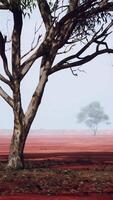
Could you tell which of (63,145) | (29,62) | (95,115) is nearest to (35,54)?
(29,62)

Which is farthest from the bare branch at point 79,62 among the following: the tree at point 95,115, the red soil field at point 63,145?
the tree at point 95,115

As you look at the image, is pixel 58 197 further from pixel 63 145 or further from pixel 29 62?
pixel 63 145

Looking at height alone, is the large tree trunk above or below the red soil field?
above

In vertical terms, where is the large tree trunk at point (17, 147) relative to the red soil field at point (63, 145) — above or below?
above

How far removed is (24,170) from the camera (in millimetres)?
20422

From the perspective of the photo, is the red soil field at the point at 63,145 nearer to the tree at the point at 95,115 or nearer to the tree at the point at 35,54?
the tree at the point at 35,54

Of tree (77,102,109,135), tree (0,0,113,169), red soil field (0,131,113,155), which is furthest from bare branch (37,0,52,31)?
tree (77,102,109,135)

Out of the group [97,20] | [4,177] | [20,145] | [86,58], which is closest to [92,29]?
[97,20]

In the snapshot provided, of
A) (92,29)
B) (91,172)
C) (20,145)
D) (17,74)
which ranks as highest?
(92,29)

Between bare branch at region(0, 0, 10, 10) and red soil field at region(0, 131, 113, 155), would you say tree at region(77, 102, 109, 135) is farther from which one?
bare branch at region(0, 0, 10, 10)

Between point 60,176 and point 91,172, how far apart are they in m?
2.19

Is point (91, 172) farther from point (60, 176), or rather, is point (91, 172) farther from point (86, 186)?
point (86, 186)

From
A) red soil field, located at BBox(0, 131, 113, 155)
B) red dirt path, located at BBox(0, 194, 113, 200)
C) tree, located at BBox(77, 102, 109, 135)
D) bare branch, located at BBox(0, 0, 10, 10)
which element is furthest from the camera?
tree, located at BBox(77, 102, 109, 135)

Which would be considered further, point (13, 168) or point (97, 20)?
point (97, 20)
